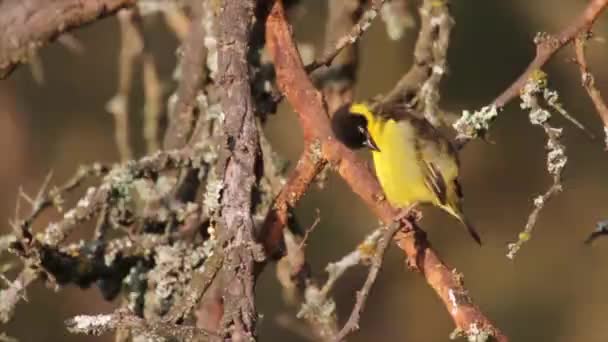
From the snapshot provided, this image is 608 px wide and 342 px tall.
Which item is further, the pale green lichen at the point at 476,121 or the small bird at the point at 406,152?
the small bird at the point at 406,152

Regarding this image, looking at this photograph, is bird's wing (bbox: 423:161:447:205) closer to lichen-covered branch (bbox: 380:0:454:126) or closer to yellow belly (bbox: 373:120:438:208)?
yellow belly (bbox: 373:120:438:208)

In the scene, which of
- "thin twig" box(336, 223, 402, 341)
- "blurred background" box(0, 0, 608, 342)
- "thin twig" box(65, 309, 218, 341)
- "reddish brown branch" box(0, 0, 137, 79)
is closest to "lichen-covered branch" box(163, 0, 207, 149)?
"reddish brown branch" box(0, 0, 137, 79)

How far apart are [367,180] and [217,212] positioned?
382 millimetres

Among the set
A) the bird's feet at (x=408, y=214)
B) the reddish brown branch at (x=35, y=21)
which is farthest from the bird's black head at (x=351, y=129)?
the reddish brown branch at (x=35, y=21)

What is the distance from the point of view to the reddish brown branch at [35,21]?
7.64 ft

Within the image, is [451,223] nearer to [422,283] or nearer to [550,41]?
[422,283]

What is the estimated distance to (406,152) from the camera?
2.35 m

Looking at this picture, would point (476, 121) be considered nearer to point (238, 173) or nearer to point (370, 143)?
point (370, 143)

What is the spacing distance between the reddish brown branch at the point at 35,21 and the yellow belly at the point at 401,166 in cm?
52

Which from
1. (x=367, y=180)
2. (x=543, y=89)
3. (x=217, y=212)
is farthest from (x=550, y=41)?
(x=217, y=212)

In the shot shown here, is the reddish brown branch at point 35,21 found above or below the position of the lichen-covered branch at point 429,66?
above

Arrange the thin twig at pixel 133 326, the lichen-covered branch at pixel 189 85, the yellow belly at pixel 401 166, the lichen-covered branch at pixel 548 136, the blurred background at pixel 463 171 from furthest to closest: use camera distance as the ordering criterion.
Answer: the blurred background at pixel 463 171, the lichen-covered branch at pixel 189 85, the yellow belly at pixel 401 166, the lichen-covered branch at pixel 548 136, the thin twig at pixel 133 326

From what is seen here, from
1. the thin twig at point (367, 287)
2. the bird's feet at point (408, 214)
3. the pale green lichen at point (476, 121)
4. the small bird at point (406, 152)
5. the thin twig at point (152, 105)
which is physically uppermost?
the thin twig at point (152, 105)

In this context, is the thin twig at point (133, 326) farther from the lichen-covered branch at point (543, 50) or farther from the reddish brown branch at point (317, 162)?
the lichen-covered branch at point (543, 50)
